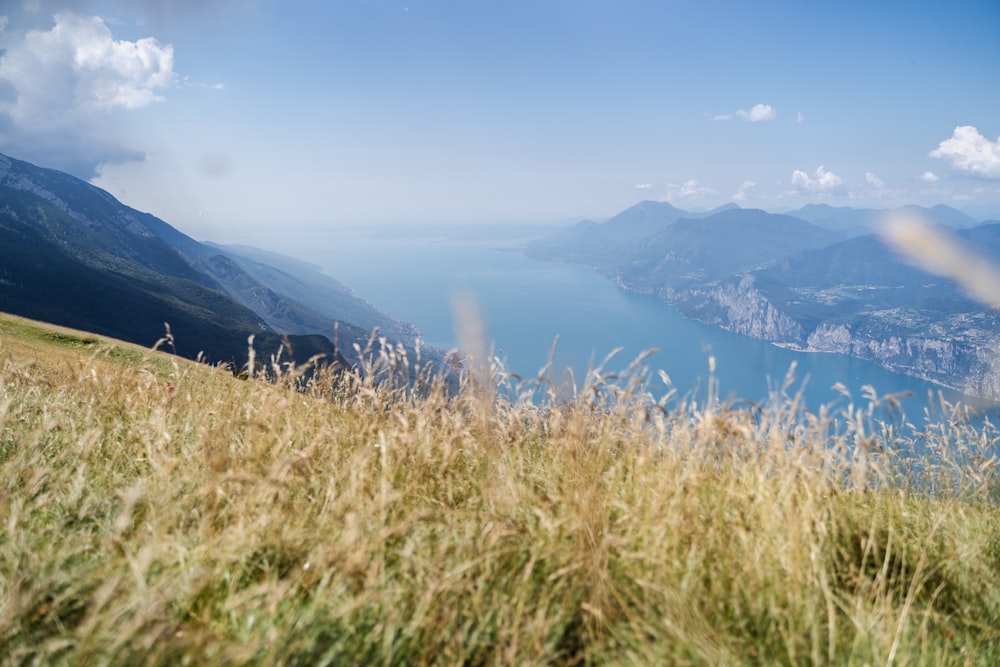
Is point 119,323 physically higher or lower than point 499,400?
lower

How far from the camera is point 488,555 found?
2172mm

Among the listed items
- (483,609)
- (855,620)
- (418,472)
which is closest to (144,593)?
(483,609)

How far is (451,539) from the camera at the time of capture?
2635 mm

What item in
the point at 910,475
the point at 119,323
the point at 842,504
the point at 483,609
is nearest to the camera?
the point at 483,609

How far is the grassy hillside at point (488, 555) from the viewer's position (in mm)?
1936

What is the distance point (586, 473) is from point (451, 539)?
114 centimetres

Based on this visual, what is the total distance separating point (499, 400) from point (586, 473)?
1.58 metres

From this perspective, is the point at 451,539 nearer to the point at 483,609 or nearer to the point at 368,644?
the point at 483,609

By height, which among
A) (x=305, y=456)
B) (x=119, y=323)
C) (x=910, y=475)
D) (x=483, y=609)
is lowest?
(x=119, y=323)

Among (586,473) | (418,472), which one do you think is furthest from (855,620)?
(418,472)

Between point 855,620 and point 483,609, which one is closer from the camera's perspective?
point 855,620

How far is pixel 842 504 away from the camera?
130 inches

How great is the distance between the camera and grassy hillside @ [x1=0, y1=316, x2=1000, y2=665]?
1.94 metres

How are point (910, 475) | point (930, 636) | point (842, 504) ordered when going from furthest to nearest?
point (910, 475), point (842, 504), point (930, 636)
